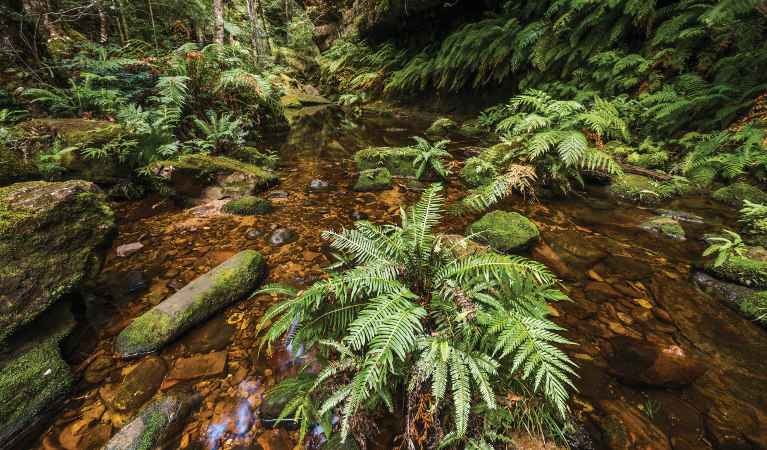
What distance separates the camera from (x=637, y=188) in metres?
4.11

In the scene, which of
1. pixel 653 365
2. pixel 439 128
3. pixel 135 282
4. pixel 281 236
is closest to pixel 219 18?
pixel 439 128

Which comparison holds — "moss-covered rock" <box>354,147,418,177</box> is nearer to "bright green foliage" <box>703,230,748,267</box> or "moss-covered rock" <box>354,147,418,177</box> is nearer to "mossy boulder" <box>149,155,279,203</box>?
"mossy boulder" <box>149,155,279,203</box>

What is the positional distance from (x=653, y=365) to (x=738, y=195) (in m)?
3.86

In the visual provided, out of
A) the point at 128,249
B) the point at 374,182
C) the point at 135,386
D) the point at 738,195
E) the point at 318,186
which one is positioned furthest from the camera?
the point at 318,186

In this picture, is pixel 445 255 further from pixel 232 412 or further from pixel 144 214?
pixel 144 214

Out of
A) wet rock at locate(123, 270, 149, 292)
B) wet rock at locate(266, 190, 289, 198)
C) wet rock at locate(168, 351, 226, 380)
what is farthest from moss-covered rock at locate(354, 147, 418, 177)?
Answer: wet rock at locate(168, 351, 226, 380)

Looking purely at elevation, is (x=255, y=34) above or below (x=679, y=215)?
above

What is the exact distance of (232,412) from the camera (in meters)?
1.60

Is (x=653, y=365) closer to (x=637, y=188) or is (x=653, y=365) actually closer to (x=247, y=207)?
(x=637, y=188)

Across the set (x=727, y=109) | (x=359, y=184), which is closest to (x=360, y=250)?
(x=359, y=184)

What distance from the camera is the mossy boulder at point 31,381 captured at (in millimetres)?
1485

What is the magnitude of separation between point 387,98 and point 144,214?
11.9 m

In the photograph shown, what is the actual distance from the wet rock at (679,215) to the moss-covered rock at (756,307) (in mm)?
1617

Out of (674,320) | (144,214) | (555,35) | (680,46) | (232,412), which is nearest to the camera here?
(232,412)
